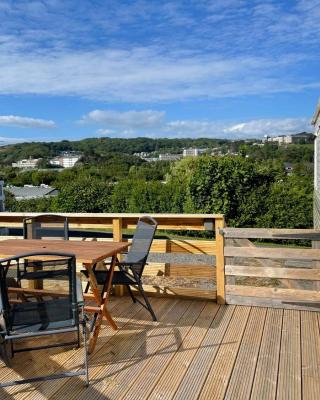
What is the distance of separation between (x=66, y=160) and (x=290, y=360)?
3363 centimetres

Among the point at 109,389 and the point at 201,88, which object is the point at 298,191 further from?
the point at 201,88

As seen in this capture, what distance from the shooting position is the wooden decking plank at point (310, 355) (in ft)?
7.66

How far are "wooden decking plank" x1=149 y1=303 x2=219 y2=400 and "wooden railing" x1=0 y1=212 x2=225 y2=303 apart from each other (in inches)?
14.4

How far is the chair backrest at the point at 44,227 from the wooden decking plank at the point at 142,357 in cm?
139

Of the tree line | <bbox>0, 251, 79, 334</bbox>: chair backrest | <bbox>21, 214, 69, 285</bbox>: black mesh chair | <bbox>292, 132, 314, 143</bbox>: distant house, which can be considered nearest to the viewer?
<bbox>0, 251, 79, 334</bbox>: chair backrest

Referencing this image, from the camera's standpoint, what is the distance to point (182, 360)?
2730mm

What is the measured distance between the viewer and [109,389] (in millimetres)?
2395

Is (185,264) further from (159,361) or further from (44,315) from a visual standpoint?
(44,315)

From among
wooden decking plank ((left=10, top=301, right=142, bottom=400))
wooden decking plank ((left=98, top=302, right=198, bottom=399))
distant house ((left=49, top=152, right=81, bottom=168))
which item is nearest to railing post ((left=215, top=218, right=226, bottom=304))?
wooden decking plank ((left=98, top=302, right=198, bottom=399))

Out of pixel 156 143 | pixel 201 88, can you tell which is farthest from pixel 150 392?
pixel 156 143

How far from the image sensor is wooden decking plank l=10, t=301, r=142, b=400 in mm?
2373

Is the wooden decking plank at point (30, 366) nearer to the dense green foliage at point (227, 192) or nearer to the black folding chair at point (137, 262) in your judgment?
the black folding chair at point (137, 262)

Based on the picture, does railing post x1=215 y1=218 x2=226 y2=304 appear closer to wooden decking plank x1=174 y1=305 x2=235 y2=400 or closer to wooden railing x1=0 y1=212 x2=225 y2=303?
wooden railing x1=0 y1=212 x2=225 y2=303

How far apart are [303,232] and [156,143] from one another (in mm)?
37705
